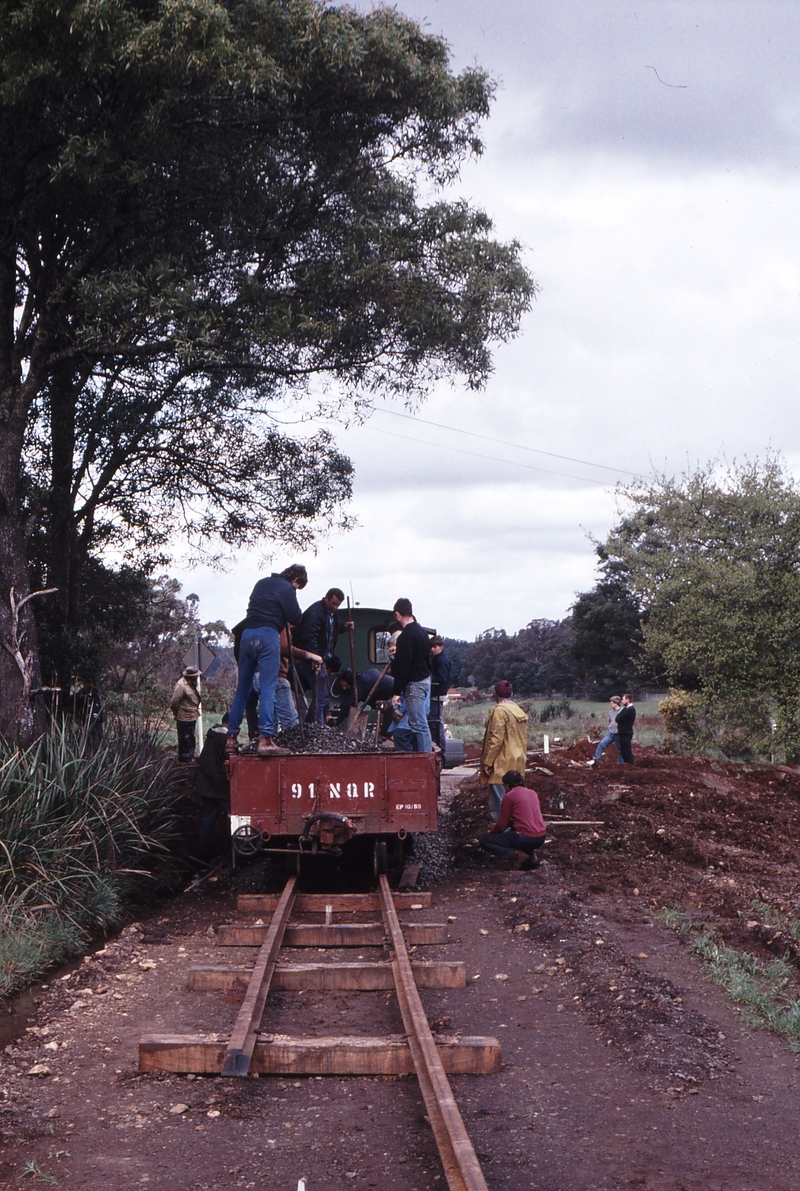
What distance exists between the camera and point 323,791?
33.0 feet

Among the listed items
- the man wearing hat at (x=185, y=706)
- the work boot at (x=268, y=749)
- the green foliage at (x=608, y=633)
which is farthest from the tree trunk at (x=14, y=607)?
the green foliage at (x=608, y=633)

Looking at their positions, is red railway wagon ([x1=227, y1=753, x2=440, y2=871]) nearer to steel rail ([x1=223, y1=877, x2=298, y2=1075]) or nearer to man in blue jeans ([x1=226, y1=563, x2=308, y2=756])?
man in blue jeans ([x1=226, y1=563, x2=308, y2=756])

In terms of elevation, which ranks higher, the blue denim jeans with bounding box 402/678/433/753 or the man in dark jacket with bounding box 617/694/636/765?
the blue denim jeans with bounding box 402/678/433/753

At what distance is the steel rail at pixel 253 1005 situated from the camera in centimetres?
528

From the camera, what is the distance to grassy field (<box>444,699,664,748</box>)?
127 ft

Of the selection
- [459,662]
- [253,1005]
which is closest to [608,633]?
[459,662]

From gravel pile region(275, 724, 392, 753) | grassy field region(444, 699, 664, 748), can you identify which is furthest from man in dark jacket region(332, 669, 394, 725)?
grassy field region(444, 699, 664, 748)

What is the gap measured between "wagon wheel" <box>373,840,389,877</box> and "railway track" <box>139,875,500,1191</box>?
1.73m

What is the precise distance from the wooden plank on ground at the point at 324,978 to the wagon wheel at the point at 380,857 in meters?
3.52

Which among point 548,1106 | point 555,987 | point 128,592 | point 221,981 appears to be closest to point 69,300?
point 128,592

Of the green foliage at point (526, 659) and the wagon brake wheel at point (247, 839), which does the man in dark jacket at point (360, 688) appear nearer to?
the wagon brake wheel at point (247, 839)

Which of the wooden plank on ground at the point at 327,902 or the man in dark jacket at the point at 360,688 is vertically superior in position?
the man in dark jacket at the point at 360,688

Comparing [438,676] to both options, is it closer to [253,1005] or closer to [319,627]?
[319,627]

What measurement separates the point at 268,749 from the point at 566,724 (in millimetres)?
37594
